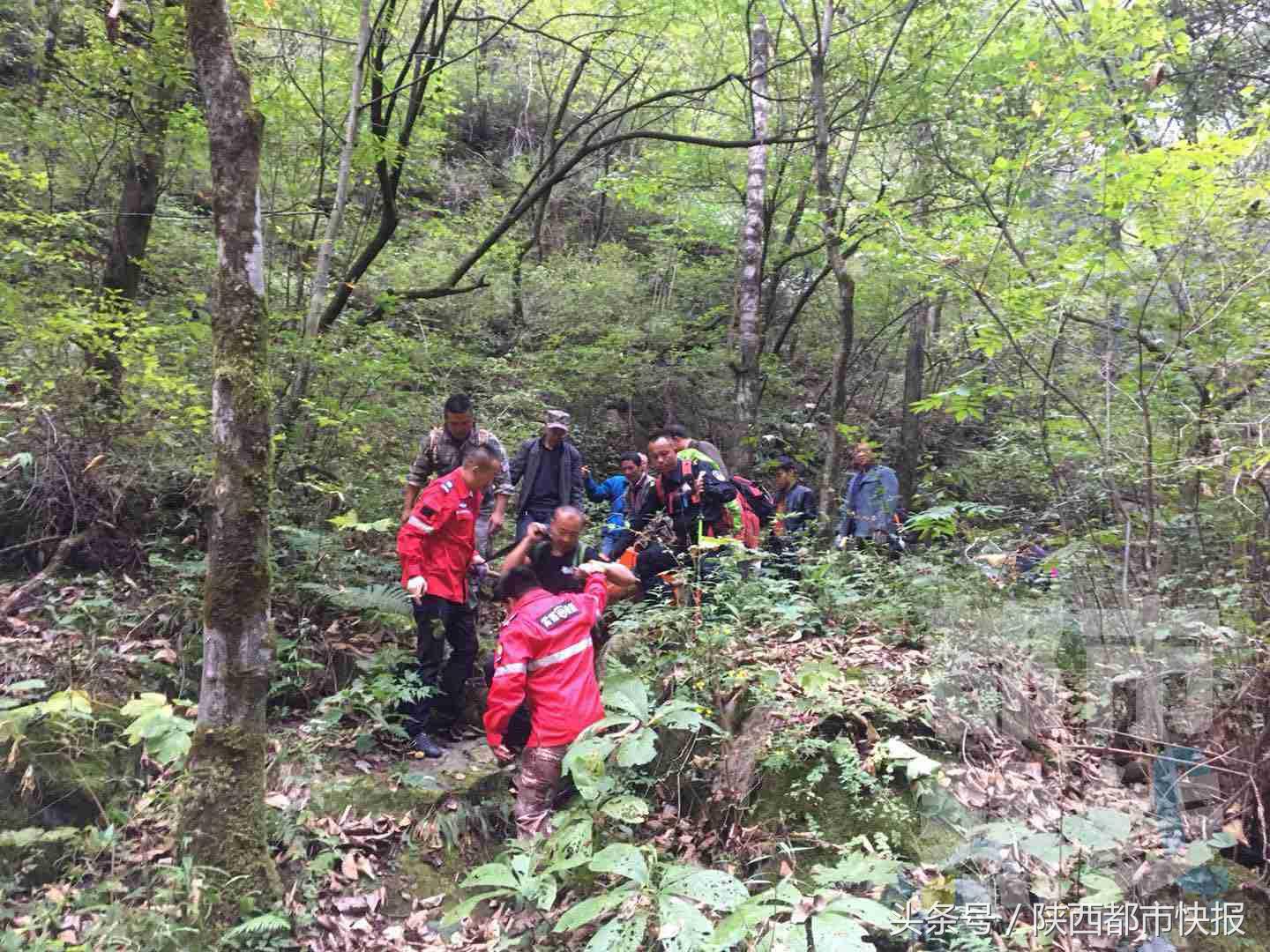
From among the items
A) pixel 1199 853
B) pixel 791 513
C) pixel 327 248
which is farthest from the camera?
pixel 791 513

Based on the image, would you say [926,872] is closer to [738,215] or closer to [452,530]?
[452,530]

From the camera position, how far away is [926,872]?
3592mm

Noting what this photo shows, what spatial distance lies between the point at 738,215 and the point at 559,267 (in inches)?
156

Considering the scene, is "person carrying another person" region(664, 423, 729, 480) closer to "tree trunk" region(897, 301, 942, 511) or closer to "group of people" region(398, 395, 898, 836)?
"group of people" region(398, 395, 898, 836)

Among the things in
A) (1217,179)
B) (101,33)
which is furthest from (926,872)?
(101,33)

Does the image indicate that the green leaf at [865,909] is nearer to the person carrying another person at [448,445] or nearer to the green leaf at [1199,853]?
the green leaf at [1199,853]

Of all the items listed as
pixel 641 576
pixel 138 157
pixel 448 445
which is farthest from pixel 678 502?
pixel 138 157

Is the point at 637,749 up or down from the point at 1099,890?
up

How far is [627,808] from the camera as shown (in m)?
3.83

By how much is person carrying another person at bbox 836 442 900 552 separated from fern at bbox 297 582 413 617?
4.62 meters

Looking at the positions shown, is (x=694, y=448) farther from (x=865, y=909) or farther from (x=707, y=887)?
(x=865, y=909)

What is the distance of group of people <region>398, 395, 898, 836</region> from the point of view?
454 cm

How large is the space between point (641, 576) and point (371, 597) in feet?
7.93

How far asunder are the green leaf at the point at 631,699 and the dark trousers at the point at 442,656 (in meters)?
2.11
